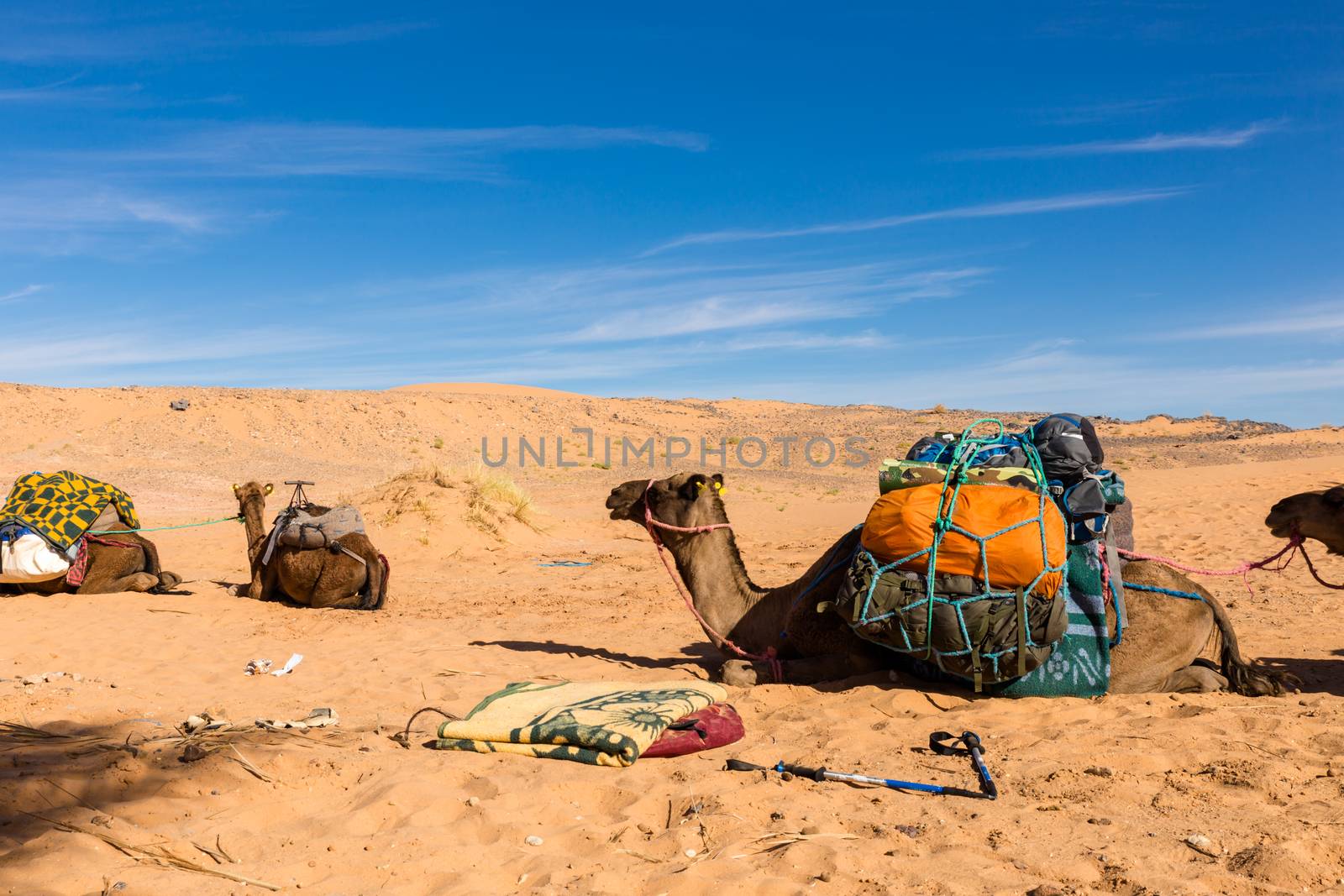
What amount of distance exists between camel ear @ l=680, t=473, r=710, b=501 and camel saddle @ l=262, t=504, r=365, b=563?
510 centimetres

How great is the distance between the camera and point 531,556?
1650cm

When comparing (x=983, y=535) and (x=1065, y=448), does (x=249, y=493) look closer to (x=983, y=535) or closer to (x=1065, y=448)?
(x=983, y=535)

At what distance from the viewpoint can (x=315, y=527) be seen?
10758mm

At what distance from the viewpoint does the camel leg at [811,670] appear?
673 centimetres

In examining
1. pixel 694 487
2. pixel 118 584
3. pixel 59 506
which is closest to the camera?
pixel 694 487

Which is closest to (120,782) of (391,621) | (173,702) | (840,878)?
(173,702)

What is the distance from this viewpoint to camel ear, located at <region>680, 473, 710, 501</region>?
7.21 metres

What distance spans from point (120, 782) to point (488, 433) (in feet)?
137

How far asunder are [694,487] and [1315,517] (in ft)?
14.0

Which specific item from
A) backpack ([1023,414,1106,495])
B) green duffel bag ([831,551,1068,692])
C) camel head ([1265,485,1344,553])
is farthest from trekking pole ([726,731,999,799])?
camel head ([1265,485,1344,553])

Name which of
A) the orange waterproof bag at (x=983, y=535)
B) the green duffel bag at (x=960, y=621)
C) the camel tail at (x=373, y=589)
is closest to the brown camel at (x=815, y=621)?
the green duffel bag at (x=960, y=621)

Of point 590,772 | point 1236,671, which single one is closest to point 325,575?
point 590,772

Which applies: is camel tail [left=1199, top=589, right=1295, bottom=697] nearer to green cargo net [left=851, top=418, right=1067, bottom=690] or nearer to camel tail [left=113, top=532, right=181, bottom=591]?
green cargo net [left=851, top=418, right=1067, bottom=690]

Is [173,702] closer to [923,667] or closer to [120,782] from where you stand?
[120,782]
